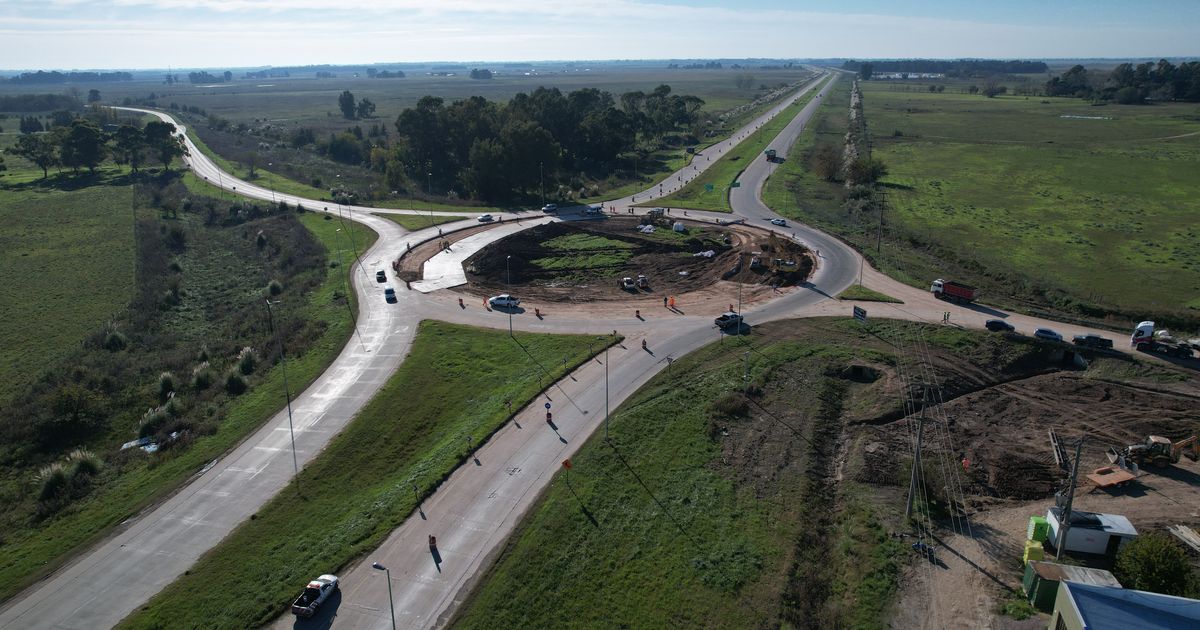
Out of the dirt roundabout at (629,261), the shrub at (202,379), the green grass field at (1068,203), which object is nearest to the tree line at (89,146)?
the dirt roundabout at (629,261)

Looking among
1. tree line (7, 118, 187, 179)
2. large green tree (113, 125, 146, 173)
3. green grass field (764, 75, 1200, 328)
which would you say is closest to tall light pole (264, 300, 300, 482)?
green grass field (764, 75, 1200, 328)

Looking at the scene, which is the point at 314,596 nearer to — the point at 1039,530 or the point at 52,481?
the point at 52,481

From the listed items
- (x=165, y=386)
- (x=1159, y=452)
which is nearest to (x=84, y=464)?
(x=165, y=386)

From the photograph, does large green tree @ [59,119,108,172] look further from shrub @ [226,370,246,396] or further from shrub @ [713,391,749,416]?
shrub @ [713,391,749,416]

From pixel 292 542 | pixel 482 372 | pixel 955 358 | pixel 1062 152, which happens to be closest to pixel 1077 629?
pixel 955 358

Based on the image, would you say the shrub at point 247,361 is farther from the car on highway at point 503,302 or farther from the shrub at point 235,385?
the car on highway at point 503,302
